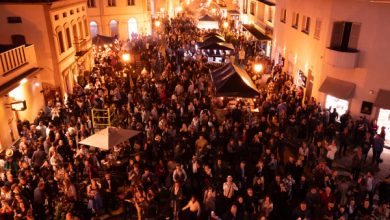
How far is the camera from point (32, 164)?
41.4 feet

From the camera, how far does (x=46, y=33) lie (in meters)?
20.5

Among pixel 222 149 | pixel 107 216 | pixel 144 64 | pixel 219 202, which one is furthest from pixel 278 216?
pixel 144 64

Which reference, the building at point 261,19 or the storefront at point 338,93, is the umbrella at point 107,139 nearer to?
the storefront at point 338,93

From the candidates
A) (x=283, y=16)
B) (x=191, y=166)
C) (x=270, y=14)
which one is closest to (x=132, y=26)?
(x=270, y=14)

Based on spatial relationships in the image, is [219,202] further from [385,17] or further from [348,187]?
[385,17]

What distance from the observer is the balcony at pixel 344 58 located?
Answer: 17.3m

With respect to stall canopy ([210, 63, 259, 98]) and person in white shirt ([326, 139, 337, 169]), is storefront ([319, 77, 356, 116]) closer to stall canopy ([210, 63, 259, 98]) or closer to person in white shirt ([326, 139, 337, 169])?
stall canopy ([210, 63, 259, 98])

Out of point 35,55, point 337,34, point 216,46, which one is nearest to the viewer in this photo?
point 337,34

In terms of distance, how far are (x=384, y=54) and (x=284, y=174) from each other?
28.3 feet

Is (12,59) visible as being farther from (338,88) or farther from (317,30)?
(317,30)

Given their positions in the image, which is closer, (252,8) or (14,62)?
(14,62)

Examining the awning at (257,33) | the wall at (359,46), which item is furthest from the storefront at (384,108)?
the awning at (257,33)

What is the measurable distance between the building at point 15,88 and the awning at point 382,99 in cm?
1649

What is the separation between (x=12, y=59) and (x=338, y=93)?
631 inches
